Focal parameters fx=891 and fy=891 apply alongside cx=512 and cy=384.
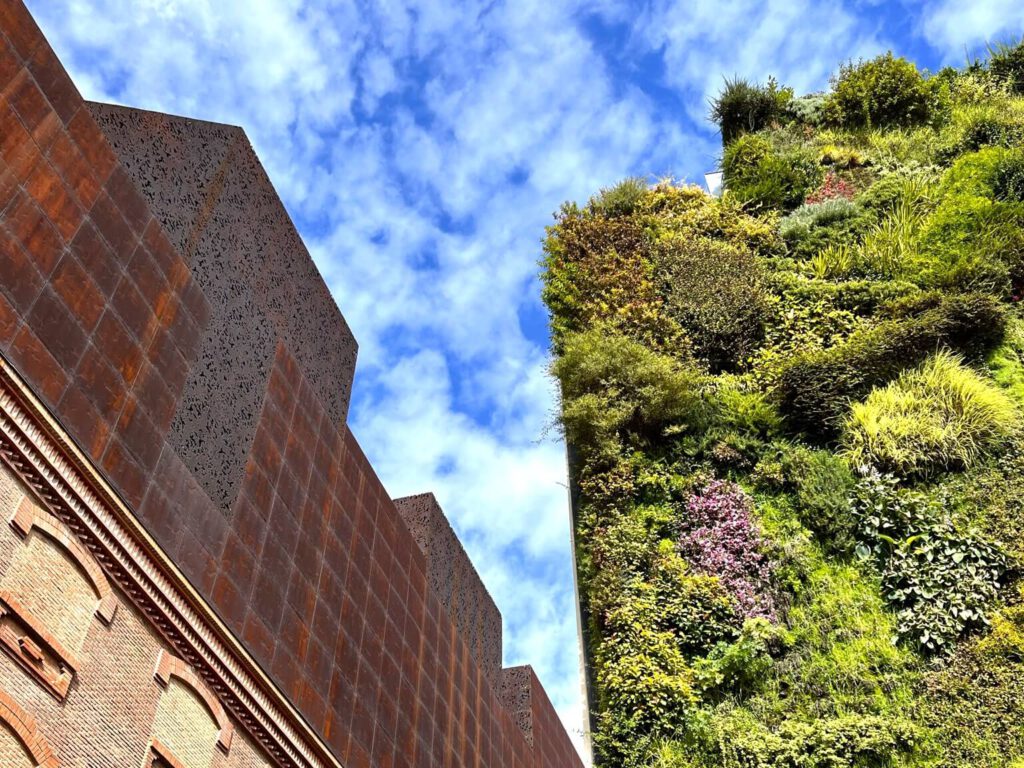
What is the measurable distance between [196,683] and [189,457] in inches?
78.8

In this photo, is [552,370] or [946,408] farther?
[552,370]

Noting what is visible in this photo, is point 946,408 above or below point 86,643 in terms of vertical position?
above

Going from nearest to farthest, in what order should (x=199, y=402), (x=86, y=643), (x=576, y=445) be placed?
(x=86, y=643), (x=199, y=402), (x=576, y=445)

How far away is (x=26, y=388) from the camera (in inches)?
245

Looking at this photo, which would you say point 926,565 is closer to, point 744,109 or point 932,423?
point 932,423

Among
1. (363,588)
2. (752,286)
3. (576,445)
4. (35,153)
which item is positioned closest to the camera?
(35,153)

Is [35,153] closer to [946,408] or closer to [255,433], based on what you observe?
[255,433]

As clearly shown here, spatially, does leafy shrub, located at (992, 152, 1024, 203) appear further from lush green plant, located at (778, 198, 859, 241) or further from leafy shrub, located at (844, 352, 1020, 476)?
leafy shrub, located at (844, 352, 1020, 476)

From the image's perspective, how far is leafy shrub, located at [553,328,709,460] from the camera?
1672cm

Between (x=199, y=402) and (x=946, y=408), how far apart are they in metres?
11.9

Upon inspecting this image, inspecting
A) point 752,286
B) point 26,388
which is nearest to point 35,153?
point 26,388

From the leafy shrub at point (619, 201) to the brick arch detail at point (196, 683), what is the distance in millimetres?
18081

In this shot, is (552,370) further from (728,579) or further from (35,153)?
(35,153)

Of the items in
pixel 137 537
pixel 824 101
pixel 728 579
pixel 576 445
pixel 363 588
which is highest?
pixel 824 101
